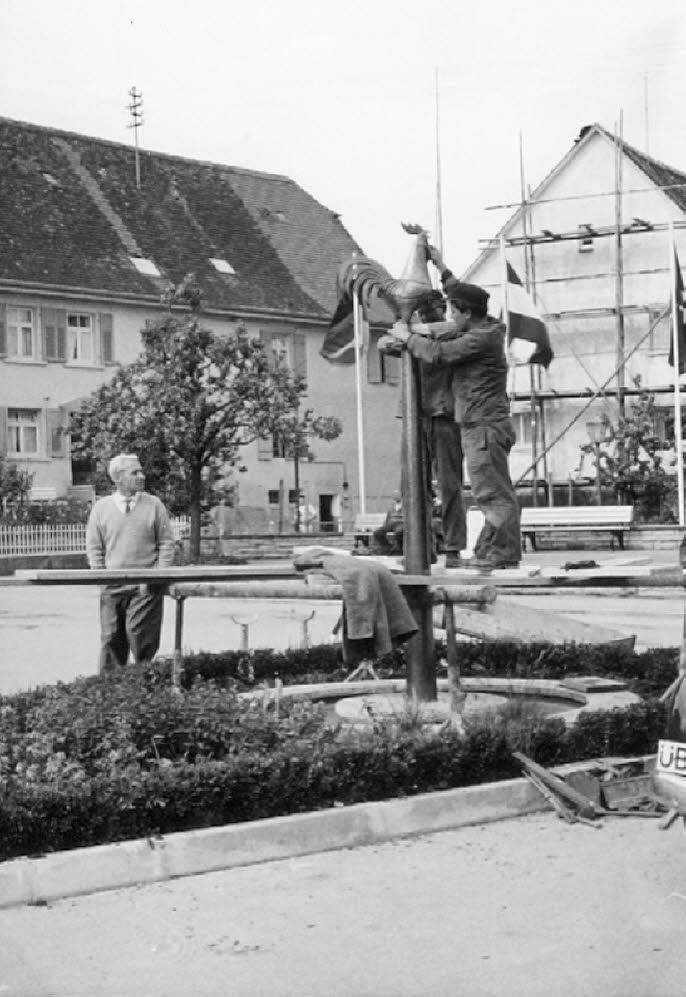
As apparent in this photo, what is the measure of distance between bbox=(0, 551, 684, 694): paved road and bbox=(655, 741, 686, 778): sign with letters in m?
6.66

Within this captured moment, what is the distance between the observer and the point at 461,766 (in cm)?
885

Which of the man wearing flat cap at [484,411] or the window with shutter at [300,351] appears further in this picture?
the window with shutter at [300,351]

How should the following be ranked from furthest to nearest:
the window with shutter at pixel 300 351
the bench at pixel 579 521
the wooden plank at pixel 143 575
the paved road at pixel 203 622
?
the window with shutter at pixel 300 351
the bench at pixel 579 521
the paved road at pixel 203 622
the wooden plank at pixel 143 575

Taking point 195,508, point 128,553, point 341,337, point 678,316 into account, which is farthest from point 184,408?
point 128,553

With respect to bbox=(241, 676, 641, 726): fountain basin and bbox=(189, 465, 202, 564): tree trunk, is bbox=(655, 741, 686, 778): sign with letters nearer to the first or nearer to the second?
bbox=(241, 676, 641, 726): fountain basin

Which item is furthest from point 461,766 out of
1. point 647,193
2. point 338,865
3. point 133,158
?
point 133,158

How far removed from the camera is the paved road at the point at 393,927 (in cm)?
579

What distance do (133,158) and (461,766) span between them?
52727mm

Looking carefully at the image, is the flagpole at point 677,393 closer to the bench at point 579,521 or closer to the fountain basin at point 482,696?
the bench at point 579,521

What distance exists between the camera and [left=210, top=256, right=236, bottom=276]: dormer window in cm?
5756

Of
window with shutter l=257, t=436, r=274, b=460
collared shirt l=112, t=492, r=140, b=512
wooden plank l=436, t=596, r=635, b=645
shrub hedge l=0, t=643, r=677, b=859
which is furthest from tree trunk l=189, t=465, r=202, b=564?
shrub hedge l=0, t=643, r=677, b=859

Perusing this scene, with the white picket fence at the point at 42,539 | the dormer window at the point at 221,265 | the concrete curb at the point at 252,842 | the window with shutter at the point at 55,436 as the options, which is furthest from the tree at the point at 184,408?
Result: the concrete curb at the point at 252,842

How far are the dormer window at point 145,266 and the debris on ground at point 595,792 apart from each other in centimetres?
4701

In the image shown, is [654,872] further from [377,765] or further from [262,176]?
[262,176]
